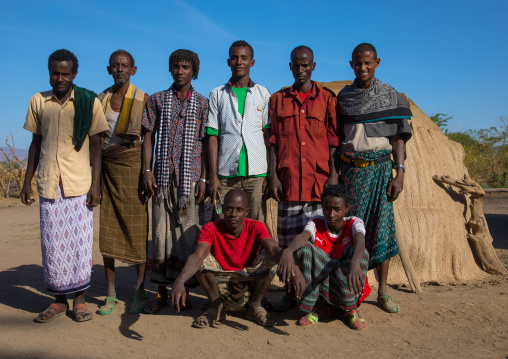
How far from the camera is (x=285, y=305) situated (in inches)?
146

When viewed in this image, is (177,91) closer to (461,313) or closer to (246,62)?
(246,62)

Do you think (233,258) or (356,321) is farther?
(233,258)

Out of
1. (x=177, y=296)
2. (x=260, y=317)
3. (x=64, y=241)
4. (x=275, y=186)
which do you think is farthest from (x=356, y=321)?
(x=64, y=241)

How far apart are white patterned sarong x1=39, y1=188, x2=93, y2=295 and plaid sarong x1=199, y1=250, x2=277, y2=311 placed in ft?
3.27

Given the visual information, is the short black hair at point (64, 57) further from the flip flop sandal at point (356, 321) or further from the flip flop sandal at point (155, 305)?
the flip flop sandal at point (356, 321)

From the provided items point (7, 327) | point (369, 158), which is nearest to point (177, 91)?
point (369, 158)

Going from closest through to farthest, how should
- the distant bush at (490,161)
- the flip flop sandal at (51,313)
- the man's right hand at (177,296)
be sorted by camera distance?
the man's right hand at (177,296) → the flip flop sandal at (51,313) → the distant bush at (490,161)

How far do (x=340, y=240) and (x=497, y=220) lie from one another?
7422 millimetres

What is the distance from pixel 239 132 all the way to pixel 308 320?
1543 millimetres

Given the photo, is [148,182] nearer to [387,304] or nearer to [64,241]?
[64,241]

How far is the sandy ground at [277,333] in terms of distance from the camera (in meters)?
2.86

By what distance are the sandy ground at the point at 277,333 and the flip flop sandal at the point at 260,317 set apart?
0.19 feet

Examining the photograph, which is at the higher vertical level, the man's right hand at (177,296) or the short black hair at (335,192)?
the short black hair at (335,192)

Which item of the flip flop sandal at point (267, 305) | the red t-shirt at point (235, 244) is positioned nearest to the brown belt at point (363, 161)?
the red t-shirt at point (235, 244)
